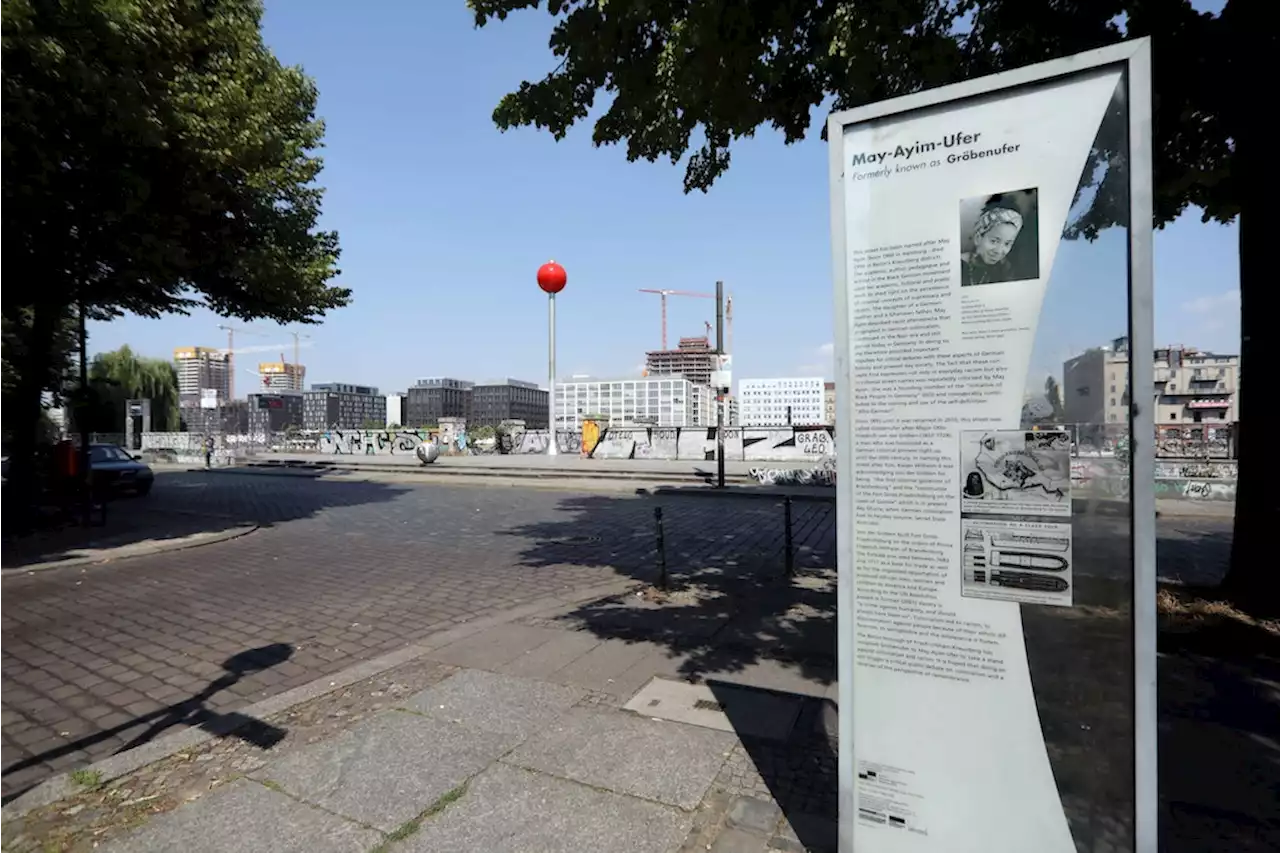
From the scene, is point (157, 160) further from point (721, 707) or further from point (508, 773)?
point (721, 707)

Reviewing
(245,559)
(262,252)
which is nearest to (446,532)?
(245,559)

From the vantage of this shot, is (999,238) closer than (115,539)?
Yes

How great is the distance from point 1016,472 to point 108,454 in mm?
22146

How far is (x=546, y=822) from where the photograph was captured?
2.91 meters

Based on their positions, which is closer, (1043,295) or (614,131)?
(1043,295)

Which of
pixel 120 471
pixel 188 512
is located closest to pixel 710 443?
pixel 188 512

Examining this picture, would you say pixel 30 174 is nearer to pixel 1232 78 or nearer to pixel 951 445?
pixel 951 445

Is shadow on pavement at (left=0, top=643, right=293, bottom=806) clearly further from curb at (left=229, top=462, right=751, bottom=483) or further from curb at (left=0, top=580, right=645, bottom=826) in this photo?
curb at (left=229, top=462, right=751, bottom=483)

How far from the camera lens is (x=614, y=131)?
268 inches

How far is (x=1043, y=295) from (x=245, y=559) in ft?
34.0

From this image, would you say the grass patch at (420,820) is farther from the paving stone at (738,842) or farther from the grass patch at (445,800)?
the paving stone at (738,842)

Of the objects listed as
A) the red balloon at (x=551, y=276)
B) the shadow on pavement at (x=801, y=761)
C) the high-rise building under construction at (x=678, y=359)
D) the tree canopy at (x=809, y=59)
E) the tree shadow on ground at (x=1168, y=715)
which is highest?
the high-rise building under construction at (x=678, y=359)

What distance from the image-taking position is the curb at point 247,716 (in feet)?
10.6

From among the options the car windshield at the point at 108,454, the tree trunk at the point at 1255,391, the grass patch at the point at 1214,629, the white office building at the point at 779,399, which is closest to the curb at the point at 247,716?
the grass patch at the point at 1214,629
